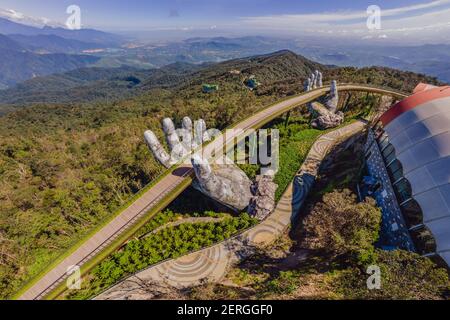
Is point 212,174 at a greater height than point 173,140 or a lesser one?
lesser

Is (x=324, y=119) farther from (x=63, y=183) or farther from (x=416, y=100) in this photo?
(x=63, y=183)

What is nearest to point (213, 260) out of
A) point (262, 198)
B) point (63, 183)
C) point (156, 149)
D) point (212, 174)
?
point (212, 174)

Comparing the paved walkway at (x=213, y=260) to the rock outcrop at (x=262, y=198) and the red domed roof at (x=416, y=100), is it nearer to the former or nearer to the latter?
the rock outcrop at (x=262, y=198)

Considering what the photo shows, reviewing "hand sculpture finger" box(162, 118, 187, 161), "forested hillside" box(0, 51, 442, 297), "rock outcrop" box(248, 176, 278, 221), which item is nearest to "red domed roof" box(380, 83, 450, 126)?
"rock outcrop" box(248, 176, 278, 221)

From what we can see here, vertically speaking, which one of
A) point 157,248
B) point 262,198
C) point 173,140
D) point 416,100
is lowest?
point 157,248

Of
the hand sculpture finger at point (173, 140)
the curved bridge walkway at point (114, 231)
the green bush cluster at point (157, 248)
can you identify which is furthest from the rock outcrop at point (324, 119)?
the hand sculpture finger at point (173, 140)
